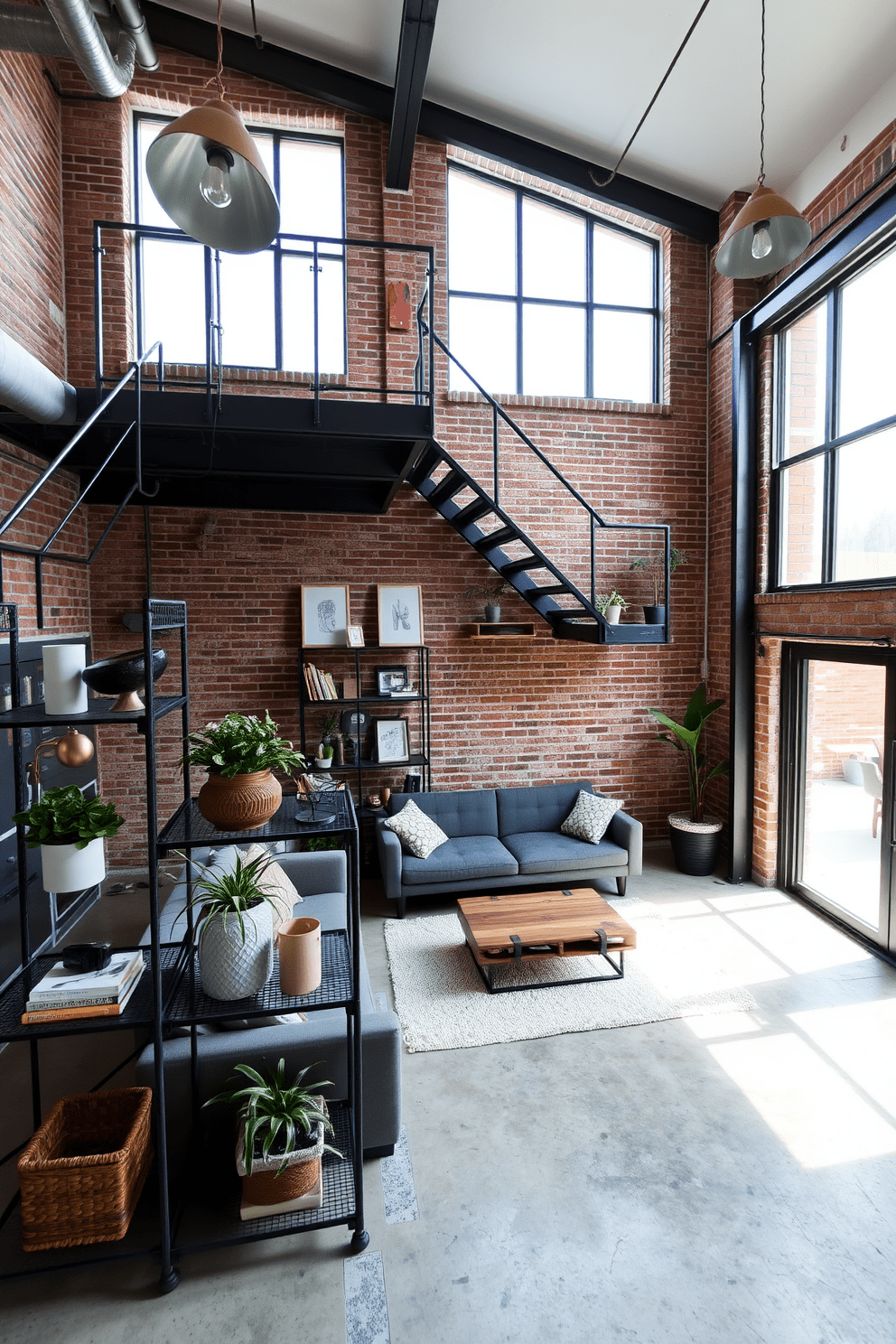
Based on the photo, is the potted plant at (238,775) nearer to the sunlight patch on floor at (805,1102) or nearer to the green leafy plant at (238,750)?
the green leafy plant at (238,750)

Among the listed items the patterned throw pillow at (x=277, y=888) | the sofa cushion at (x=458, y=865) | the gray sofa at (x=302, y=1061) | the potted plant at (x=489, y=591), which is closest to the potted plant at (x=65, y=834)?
the gray sofa at (x=302, y=1061)

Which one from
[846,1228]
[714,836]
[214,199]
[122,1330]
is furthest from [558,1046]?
[214,199]

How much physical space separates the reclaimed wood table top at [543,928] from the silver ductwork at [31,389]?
353 centimetres

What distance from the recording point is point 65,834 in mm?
2172

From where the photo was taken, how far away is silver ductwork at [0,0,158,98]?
3.69 metres

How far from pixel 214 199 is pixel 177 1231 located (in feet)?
11.0

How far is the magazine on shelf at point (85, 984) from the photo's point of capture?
84.0 inches

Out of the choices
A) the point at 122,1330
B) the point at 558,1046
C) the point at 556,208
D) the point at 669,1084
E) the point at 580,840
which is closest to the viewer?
the point at 122,1330

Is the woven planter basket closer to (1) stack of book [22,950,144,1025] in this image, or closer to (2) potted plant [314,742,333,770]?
(1) stack of book [22,950,144,1025]

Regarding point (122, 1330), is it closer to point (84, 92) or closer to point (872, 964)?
point (872, 964)

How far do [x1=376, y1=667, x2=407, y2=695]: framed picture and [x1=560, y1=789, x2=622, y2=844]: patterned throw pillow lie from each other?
1725 mm

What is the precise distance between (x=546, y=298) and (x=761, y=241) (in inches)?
133

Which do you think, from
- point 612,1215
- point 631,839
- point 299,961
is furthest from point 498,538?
point 612,1215

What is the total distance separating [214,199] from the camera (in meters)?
2.19
